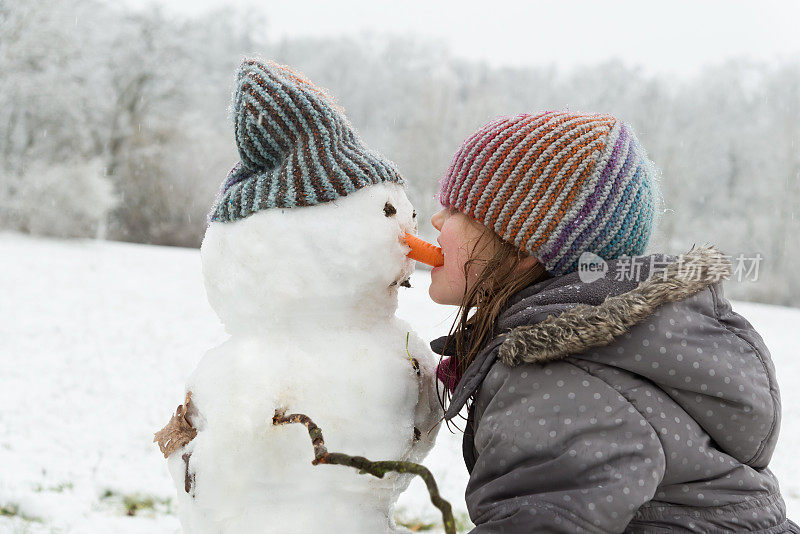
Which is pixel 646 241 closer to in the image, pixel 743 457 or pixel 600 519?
pixel 743 457

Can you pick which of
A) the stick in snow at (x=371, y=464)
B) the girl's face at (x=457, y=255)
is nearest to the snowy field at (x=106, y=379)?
the girl's face at (x=457, y=255)

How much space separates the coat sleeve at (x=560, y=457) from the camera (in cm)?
125

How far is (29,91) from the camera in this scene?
1653cm

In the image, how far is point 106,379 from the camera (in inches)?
262

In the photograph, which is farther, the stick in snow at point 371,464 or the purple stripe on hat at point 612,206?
the purple stripe on hat at point 612,206

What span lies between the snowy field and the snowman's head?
1.42 feet

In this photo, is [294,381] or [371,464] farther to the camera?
[294,381]

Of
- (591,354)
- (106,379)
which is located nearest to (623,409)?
(591,354)

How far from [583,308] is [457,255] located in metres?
0.37

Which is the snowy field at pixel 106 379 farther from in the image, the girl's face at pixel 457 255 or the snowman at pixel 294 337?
the snowman at pixel 294 337

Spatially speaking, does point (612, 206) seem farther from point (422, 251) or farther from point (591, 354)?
point (422, 251)

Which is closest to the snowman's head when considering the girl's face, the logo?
the girl's face
